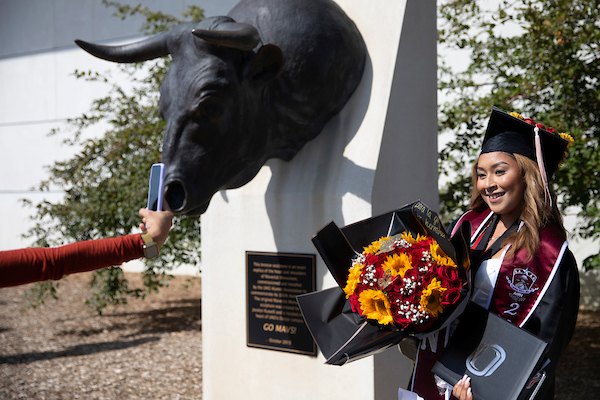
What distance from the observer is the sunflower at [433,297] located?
1.94m

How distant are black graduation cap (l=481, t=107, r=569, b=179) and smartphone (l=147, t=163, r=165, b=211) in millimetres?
1465

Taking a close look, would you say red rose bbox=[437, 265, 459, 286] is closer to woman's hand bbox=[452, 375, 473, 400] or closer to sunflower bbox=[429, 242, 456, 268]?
sunflower bbox=[429, 242, 456, 268]

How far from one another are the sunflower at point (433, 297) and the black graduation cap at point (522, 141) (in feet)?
2.13

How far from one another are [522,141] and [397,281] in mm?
783

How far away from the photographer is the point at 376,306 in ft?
6.81

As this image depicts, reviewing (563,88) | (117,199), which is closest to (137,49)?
(117,199)

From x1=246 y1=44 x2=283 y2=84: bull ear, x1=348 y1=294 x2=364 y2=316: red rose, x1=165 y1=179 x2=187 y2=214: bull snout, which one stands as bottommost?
x1=348 y1=294 x2=364 y2=316: red rose

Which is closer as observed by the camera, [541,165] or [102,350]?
[541,165]

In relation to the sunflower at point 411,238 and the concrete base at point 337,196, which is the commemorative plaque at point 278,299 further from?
the sunflower at point 411,238

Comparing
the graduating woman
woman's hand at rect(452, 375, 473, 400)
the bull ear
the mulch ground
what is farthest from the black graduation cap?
the mulch ground

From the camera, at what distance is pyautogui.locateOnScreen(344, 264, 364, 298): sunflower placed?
212 cm

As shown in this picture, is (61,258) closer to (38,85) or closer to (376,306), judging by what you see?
(376,306)

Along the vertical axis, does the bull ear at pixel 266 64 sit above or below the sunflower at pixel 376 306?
above

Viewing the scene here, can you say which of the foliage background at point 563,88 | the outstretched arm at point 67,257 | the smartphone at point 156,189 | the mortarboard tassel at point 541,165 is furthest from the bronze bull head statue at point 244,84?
the foliage background at point 563,88
